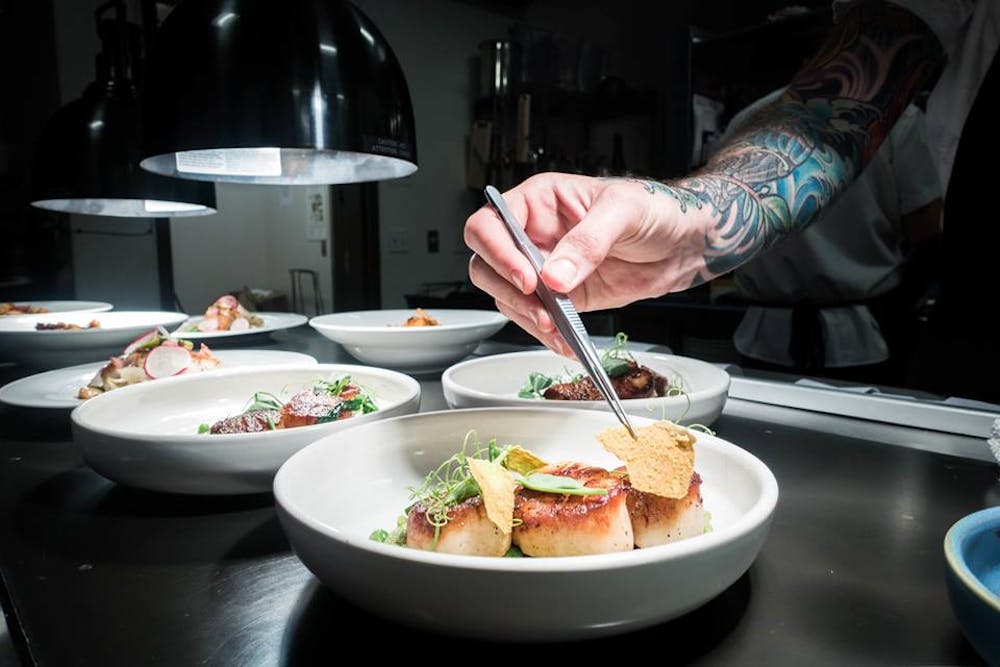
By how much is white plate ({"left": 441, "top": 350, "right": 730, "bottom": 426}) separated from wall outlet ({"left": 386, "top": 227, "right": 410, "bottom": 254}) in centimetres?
337

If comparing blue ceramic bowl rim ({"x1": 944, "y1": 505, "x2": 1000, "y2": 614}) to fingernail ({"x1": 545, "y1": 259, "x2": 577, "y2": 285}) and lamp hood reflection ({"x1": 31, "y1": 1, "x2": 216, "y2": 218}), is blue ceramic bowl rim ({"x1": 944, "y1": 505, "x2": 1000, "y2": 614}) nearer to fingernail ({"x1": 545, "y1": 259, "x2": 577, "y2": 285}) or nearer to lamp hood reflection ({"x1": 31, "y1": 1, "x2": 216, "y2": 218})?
fingernail ({"x1": 545, "y1": 259, "x2": 577, "y2": 285})

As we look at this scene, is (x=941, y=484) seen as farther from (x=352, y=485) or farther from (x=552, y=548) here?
(x=352, y=485)

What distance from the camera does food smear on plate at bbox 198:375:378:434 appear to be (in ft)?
2.52

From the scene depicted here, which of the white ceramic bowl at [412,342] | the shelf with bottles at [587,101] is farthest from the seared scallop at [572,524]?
the shelf with bottles at [587,101]

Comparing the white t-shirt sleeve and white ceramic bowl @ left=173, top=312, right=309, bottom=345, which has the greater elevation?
the white t-shirt sleeve

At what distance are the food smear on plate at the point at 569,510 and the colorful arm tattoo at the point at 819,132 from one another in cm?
64

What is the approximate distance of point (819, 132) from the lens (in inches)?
47.7

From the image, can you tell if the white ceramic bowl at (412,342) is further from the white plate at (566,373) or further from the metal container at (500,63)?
the metal container at (500,63)

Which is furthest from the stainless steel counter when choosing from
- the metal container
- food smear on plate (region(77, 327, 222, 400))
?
the metal container

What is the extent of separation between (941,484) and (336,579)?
0.68m

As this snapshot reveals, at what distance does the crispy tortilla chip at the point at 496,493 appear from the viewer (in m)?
0.48

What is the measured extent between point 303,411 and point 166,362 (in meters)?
0.53

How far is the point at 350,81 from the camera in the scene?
0.94 meters

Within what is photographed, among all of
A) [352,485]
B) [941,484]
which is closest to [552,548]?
[352,485]
